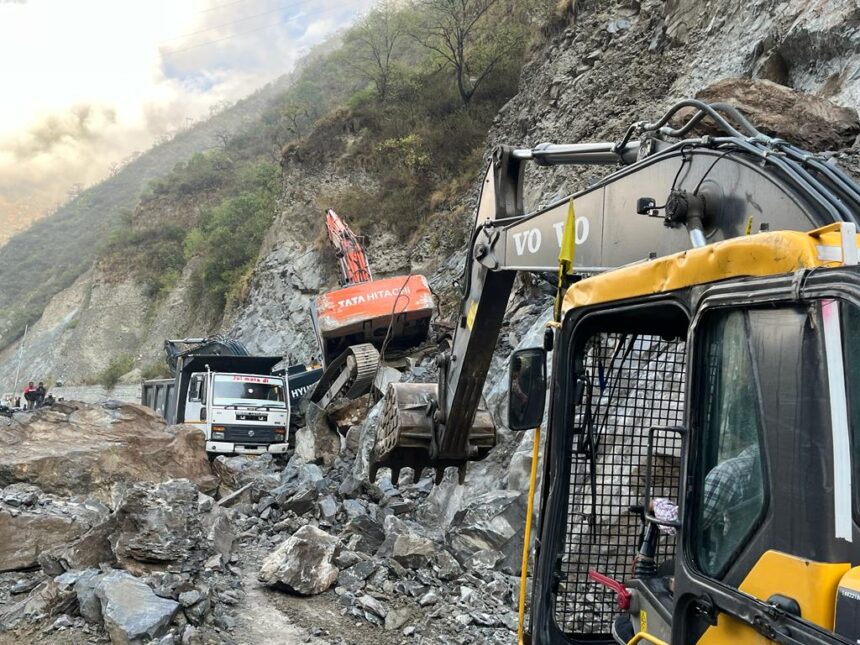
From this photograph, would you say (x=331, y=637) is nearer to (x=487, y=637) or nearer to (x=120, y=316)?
(x=487, y=637)

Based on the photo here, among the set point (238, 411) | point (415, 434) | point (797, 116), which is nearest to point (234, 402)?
point (238, 411)

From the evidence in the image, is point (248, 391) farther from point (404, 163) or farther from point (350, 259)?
point (404, 163)

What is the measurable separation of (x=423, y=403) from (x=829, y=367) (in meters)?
3.79

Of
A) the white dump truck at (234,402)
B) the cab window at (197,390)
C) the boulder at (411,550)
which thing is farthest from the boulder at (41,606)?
the cab window at (197,390)

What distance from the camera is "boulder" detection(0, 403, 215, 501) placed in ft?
28.1

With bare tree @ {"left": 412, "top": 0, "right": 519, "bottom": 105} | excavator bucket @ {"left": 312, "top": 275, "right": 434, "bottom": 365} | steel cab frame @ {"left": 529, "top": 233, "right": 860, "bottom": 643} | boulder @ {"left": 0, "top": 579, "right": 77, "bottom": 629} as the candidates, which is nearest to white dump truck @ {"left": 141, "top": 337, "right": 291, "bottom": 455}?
excavator bucket @ {"left": 312, "top": 275, "right": 434, "bottom": 365}

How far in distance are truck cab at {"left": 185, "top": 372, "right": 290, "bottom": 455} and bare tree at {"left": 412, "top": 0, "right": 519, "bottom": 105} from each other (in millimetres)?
14728

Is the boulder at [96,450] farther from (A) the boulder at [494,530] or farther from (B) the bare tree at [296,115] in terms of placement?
(B) the bare tree at [296,115]

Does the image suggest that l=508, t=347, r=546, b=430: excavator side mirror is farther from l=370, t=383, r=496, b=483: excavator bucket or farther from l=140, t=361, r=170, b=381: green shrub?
l=140, t=361, r=170, b=381: green shrub

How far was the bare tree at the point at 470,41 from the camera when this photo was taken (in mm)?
24844

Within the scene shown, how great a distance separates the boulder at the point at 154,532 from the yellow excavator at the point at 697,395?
10.7 ft

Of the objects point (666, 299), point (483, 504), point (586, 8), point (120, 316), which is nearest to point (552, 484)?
point (666, 299)

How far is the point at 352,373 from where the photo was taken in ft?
43.3

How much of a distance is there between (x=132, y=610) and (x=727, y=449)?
12.7 ft
